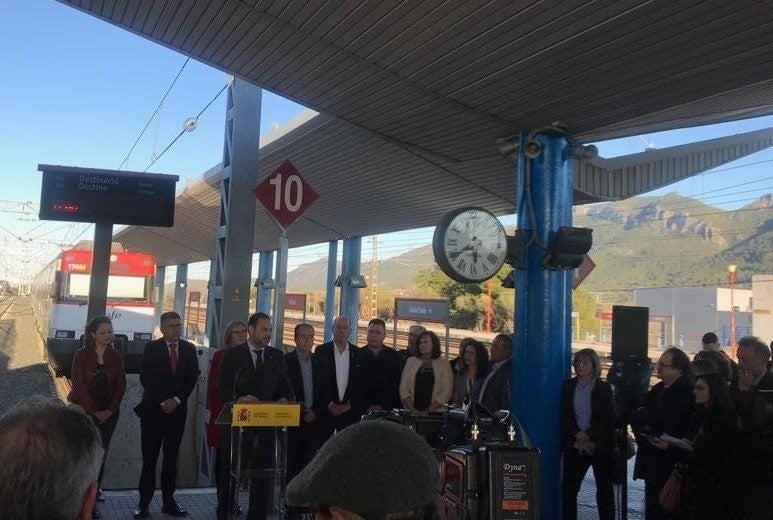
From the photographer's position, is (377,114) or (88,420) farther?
(377,114)

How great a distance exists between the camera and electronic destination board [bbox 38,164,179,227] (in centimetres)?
816

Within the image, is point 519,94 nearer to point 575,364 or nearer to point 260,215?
point 575,364

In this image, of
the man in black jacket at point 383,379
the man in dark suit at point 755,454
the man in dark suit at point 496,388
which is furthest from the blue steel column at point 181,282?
the man in dark suit at point 755,454

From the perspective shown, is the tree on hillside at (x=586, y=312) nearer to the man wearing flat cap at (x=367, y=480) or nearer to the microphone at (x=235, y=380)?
the microphone at (x=235, y=380)

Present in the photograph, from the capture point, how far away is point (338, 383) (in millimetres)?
6336

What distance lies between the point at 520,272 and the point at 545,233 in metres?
0.42

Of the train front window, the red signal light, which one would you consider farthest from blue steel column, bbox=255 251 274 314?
the red signal light

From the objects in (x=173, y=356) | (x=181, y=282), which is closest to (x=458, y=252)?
(x=173, y=356)

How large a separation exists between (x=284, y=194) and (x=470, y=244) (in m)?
1.71

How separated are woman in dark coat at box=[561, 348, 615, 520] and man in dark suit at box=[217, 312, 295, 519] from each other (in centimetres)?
236

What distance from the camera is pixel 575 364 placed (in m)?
5.84

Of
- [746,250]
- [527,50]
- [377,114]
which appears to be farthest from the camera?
[746,250]

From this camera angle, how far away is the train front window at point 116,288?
56.6ft

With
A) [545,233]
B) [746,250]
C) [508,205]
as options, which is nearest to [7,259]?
[508,205]
